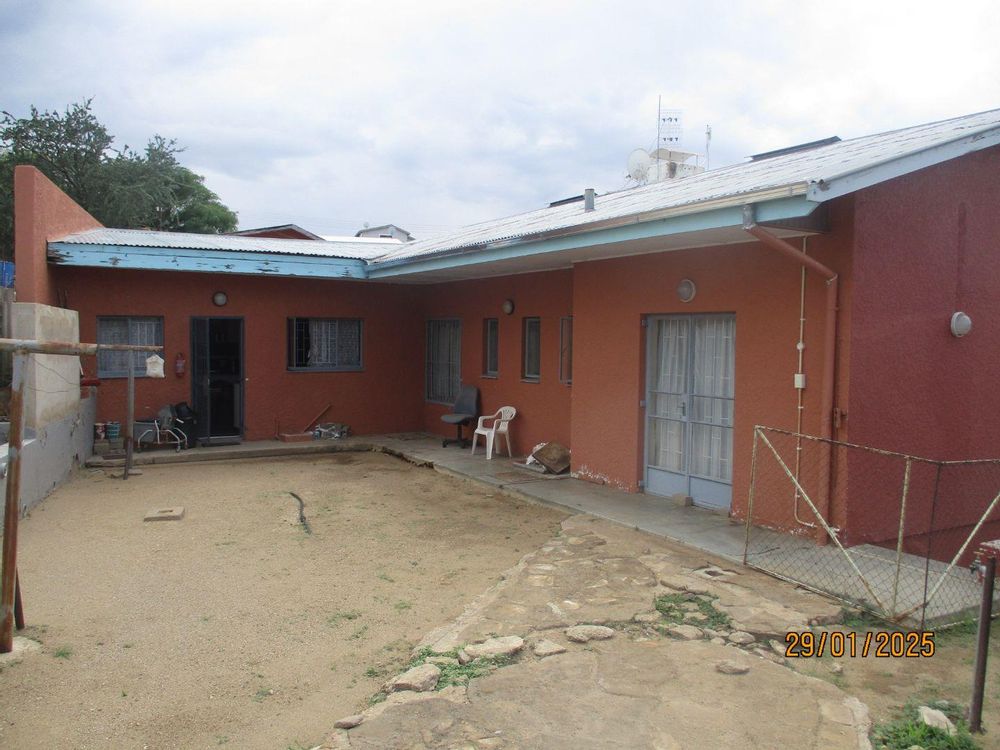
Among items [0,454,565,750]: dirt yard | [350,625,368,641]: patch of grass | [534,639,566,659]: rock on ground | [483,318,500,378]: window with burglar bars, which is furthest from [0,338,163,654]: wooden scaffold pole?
[483,318,500,378]: window with burglar bars

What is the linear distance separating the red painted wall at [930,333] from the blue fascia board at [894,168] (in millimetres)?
493

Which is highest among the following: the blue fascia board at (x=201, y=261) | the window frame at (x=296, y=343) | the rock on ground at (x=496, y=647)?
the blue fascia board at (x=201, y=261)

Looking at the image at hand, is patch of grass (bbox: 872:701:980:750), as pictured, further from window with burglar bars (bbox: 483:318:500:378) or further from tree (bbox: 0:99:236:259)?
tree (bbox: 0:99:236:259)

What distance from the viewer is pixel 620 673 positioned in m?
4.30

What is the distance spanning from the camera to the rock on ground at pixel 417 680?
4.08m

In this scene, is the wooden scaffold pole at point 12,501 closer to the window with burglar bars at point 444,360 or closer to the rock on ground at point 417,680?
the rock on ground at point 417,680

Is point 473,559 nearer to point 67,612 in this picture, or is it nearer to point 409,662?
point 409,662

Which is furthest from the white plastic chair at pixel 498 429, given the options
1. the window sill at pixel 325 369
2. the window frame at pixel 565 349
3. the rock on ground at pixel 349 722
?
the rock on ground at pixel 349 722

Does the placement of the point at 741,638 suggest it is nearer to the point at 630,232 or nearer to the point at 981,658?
the point at 981,658

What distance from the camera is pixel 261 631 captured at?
16.7 feet

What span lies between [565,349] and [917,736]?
729 centimetres

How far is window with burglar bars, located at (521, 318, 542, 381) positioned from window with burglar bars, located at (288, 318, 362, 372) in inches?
150

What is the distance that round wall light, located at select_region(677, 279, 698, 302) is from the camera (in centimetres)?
783
